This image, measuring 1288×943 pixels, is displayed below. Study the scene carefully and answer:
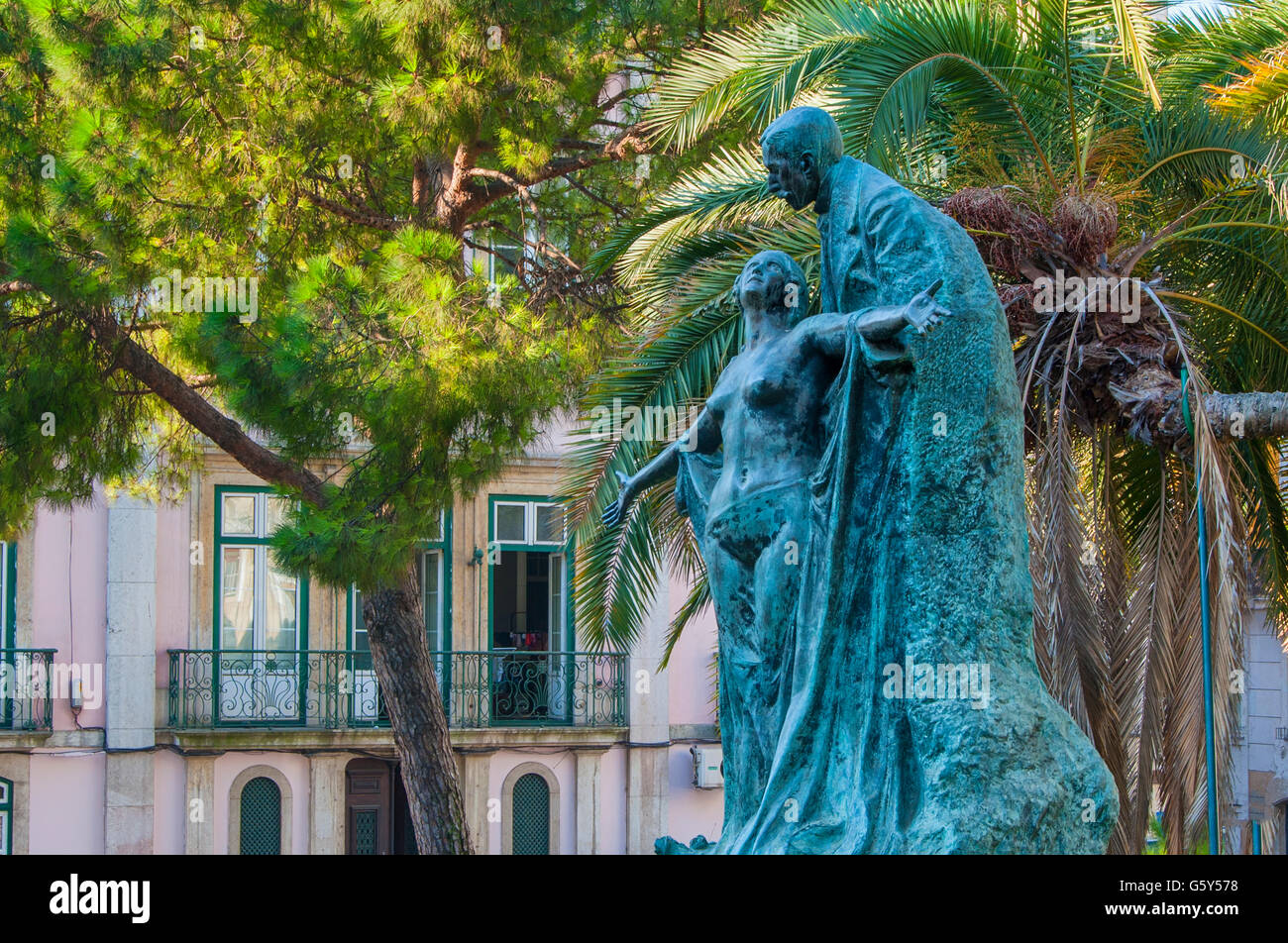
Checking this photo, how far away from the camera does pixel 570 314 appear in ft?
46.6

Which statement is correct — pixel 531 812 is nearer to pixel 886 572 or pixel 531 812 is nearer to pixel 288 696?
pixel 288 696

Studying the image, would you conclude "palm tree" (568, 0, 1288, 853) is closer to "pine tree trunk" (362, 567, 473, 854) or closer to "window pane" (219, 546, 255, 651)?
"pine tree trunk" (362, 567, 473, 854)

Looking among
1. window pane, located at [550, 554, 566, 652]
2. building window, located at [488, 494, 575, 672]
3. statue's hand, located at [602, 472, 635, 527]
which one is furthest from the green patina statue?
window pane, located at [550, 554, 566, 652]

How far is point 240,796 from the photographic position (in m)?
19.5

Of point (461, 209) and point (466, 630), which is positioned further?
point (466, 630)

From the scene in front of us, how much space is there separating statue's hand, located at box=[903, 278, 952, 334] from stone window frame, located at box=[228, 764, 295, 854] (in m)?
16.6

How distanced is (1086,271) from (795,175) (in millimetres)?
5689

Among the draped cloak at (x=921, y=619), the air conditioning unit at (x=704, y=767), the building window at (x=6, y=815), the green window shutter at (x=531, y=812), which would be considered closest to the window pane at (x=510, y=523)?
the green window shutter at (x=531, y=812)

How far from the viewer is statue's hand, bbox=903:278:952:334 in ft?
13.1

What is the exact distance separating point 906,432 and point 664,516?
6.87 meters

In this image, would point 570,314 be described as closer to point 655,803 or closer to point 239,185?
point 239,185

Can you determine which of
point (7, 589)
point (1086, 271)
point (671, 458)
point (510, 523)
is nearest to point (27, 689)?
point (7, 589)

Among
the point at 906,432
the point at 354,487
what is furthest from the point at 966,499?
the point at 354,487

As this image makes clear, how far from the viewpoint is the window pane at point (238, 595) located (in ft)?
65.4
